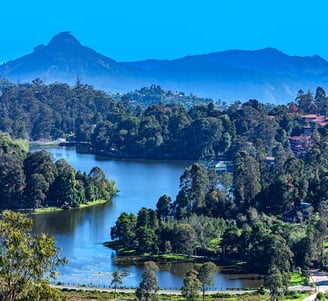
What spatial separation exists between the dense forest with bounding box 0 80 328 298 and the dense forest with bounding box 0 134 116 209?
0.05m

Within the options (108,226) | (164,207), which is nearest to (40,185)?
(108,226)

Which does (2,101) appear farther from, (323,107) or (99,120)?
(323,107)

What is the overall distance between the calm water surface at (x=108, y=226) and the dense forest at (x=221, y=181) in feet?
4.31

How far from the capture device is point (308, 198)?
3400 cm

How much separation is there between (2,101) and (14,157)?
41.3m

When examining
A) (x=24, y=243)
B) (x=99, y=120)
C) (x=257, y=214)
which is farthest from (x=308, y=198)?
(x=99, y=120)

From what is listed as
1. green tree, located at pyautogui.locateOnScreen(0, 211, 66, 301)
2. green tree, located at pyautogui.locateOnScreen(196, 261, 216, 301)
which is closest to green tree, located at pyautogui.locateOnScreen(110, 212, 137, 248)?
green tree, located at pyautogui.locateOnScreen(196, 261, 216, 301)

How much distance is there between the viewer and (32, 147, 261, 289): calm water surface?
2561 centimetres

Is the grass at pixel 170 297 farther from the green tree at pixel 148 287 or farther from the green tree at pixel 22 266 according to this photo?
the green tree at pixel 22 266

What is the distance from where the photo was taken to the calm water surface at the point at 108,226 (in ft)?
84.0

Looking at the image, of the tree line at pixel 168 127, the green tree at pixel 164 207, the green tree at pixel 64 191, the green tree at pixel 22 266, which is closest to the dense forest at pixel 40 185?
the green tree at pixel 64 191

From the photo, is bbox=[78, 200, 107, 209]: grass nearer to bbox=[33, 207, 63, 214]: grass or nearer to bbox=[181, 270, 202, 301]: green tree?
bbox=[33, 207, 63, 214]: grass

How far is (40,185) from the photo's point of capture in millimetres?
37500

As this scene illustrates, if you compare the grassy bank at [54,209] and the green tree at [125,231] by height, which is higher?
the grassy bank at [54,209]
